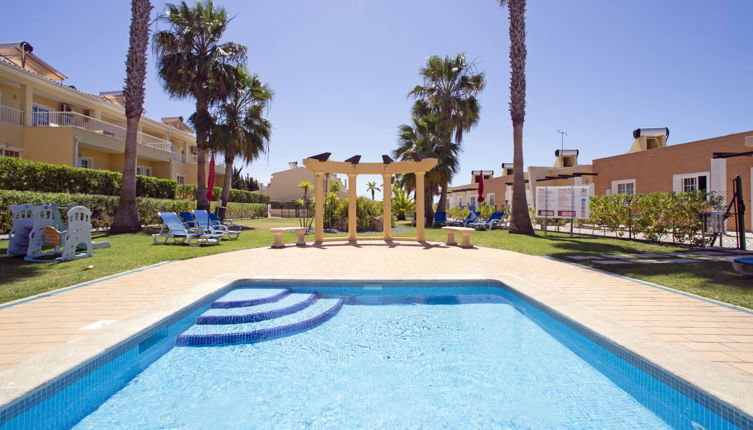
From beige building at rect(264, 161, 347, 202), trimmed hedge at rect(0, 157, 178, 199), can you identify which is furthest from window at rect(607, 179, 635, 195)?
beige building at rect(264, 161, 347, 202)

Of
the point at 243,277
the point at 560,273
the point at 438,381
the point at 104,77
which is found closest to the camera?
the point at 438,381

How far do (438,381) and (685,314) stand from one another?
304cm

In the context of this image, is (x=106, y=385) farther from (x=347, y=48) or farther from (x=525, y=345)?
(x=347, y=48)

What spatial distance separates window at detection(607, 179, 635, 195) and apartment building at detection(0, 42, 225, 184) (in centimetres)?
3018

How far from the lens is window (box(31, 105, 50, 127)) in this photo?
18.3 metres

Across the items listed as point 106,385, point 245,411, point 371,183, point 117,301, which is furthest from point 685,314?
point 371,183

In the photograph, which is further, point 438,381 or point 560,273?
point 560,273

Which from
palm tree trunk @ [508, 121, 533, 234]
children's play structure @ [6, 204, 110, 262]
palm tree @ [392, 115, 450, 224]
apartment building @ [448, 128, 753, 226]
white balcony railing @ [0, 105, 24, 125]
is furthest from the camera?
palm tree @ [392, 115, 450, 224]

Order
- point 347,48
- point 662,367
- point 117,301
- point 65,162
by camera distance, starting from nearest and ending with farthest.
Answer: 1. point 662,367
2. point 117,301
3. point 347,48
4. point 65,162

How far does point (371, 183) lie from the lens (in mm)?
62156

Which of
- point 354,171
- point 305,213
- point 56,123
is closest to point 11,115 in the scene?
point 56,123

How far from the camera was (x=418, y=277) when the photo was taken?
5.68 meters

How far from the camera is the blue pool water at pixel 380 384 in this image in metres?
2.53

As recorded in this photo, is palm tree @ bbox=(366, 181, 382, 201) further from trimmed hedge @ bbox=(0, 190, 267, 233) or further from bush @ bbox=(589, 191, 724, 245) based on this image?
bush @ bbox=(589, 191, 724, 245)
